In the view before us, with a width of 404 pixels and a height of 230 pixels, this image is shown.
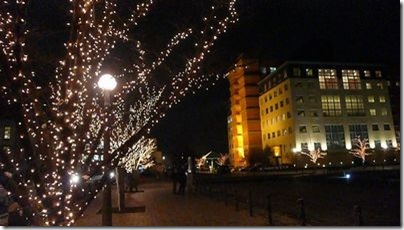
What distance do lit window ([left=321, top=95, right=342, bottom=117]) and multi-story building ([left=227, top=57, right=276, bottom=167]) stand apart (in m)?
16.3

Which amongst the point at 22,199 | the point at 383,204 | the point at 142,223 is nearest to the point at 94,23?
the point at 22,199

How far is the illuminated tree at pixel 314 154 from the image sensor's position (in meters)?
74.2

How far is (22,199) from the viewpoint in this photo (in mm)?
4707

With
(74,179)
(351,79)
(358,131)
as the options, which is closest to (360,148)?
(358,131)

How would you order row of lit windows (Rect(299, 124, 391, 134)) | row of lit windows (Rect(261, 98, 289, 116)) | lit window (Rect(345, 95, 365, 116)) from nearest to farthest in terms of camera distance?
row of lit windows (Rect(299, 124, 391, 134)) < row of lit windows (Rect(261, 98, 289, 116)) < lit window (Rect(345, 95, 365, 116))

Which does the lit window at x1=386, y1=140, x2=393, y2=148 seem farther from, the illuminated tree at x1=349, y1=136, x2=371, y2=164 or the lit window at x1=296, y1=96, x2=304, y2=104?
the lit window at x1=296, y1=96, x2=304, y2=104

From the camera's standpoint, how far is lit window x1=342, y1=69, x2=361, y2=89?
8238 centimetres

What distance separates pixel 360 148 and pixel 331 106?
969 cm

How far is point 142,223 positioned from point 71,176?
712 centimetres

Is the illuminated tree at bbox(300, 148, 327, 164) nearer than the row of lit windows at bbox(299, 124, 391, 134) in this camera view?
Yes

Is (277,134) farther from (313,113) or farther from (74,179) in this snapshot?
(74,179)

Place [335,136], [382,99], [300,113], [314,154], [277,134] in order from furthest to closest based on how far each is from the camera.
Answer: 1. [382,99]
2. [277,134]
3. [335,136]
4. [300,113]
5. [314,154]

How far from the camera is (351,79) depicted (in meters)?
82.8

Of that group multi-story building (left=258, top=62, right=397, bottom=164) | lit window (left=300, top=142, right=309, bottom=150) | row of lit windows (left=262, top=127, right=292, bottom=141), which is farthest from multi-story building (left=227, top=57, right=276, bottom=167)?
lit window (left=300, top=142, right=309, bottom=150)
